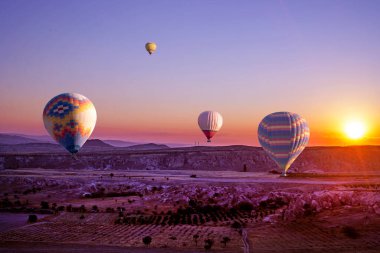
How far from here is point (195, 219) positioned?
1511 inches

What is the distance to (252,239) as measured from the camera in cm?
2969

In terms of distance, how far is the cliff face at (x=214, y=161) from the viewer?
4237 inches

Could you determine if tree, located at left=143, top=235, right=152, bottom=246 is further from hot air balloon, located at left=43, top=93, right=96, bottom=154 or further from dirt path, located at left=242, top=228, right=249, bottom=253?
hot air balloon, located at left=43, top=93, right=96, bottom=154

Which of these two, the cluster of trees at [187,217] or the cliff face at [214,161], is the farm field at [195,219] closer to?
the cluster of trees at [187,217]

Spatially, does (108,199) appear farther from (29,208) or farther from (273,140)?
(273,140)

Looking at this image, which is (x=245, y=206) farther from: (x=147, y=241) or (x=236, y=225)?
(x=147, y=241)

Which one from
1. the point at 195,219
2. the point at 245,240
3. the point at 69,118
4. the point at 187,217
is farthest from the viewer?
the point at 69,118

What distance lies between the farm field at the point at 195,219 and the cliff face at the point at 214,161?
4871 cm

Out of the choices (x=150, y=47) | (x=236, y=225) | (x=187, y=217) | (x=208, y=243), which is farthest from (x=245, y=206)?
(x=150, y=47)

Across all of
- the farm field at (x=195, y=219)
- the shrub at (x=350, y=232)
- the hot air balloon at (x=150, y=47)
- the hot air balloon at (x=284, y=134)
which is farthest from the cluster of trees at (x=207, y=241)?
the hot air balloon at (x=150, y=47)

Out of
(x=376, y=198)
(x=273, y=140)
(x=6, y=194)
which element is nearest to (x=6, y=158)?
(x=6, y=194)

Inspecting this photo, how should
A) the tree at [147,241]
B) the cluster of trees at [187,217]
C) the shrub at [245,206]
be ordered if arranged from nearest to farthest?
the tree at [147,241]
the cluster of trees at [187,217]
the shrub at [245,206]

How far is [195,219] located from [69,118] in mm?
25361

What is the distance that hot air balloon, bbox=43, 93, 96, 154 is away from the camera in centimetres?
5416
